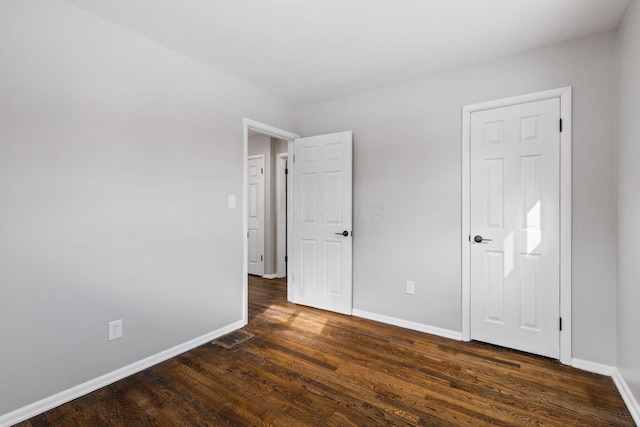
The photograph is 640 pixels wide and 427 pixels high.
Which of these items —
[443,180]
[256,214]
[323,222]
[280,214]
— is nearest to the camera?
[443,180]

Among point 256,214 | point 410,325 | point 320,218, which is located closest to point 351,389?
point 410,325

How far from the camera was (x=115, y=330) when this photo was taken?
207 centimetres

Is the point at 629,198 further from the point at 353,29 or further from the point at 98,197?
the point at 98,197

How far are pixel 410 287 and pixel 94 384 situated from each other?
2569 millimetres

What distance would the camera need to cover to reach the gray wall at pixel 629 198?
173 cm

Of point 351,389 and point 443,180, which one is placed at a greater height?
point 443,180

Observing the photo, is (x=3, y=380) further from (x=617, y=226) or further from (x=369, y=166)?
(x=617, y=226)

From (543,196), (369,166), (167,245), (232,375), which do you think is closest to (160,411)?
(232,375)

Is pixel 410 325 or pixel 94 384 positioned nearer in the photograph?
pixel 94 384

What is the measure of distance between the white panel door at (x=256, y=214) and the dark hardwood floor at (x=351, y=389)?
247 centimetres

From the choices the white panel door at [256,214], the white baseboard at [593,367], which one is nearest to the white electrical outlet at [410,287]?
the white baseboard at [593,367]

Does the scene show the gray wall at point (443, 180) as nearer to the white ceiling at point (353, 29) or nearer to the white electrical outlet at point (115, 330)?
the white ceiling at point (353, 29)

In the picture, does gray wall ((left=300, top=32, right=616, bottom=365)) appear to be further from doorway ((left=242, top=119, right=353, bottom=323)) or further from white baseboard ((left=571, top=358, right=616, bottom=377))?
doorway ((left=242, top=119, right=353, bottom=323))

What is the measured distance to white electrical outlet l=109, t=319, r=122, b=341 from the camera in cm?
205
